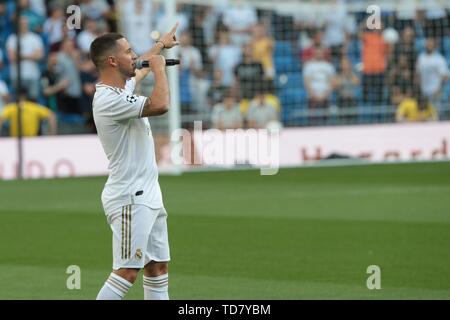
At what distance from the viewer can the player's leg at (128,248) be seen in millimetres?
8242

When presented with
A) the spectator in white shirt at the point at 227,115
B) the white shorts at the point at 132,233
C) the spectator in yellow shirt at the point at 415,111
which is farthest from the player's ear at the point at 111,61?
the spectator in yellow shirt at the point at 415,111

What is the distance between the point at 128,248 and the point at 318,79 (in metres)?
18.8

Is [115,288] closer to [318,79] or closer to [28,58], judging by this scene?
[28,58]

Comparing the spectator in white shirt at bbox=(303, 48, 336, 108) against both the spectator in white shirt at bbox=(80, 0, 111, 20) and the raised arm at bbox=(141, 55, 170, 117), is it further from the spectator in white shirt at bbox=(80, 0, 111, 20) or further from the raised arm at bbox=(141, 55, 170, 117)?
the raised arm at bbox=(141, 55, 170, 117)

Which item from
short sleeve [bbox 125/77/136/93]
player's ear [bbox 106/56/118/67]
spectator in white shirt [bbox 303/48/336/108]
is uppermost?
spectator in white shirt [bbox 303/48/336/108]

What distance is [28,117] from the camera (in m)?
23.1

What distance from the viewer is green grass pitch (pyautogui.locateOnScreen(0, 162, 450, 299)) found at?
35.7 ft

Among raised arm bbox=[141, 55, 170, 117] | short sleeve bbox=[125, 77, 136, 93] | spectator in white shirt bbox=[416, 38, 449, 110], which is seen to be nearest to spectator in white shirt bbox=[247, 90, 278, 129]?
spectator in white shirt bbox=[416, 38, 449, 110]

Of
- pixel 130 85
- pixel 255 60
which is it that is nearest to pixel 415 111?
pixel 255 60

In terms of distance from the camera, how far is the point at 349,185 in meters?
20.3

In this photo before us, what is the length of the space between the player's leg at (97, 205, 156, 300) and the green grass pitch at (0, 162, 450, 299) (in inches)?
81.3

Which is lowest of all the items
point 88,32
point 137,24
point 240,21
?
point 88,32

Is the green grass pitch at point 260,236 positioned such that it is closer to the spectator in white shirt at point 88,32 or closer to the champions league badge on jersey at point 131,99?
the champions league badge on jersey at point 131,99

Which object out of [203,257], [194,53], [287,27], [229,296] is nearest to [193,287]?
[229,296]
